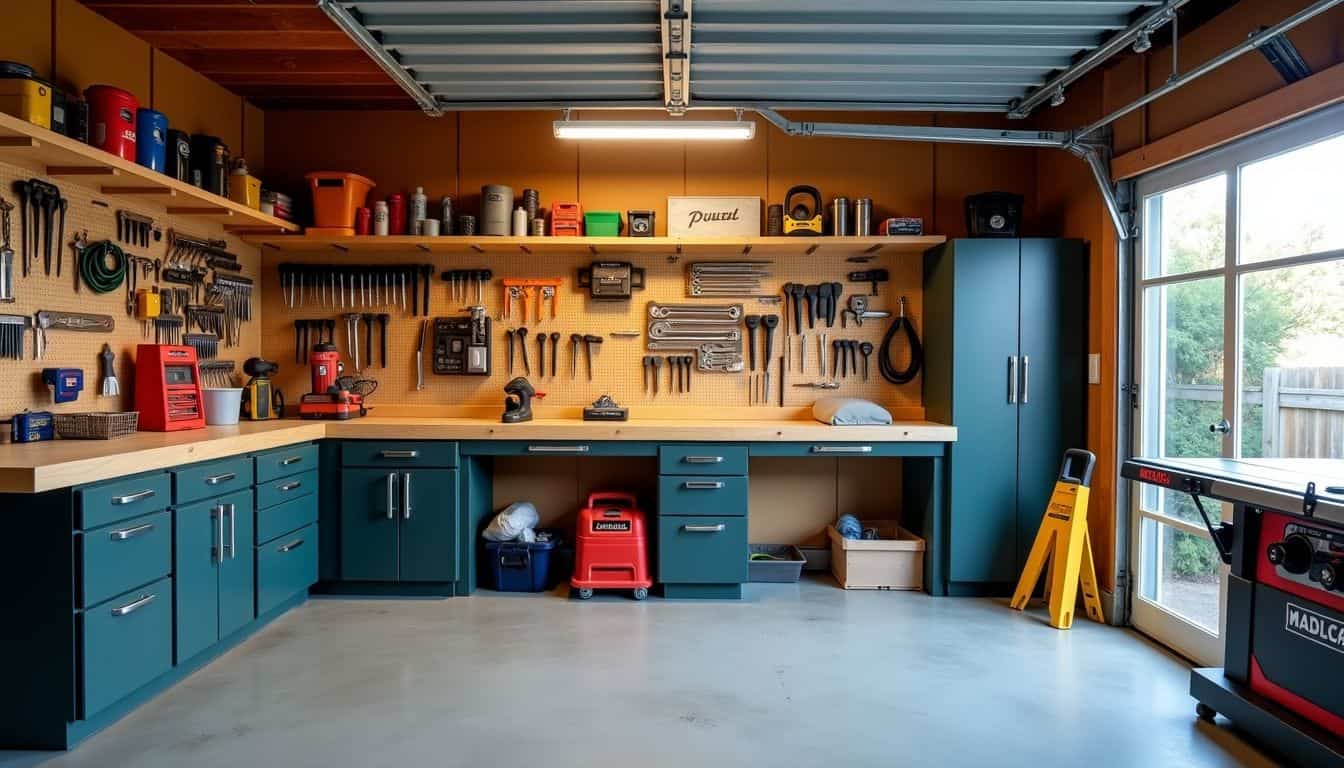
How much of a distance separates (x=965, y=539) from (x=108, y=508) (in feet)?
13.4

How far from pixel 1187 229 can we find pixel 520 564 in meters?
3.93

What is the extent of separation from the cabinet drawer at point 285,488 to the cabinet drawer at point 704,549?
6.46ft

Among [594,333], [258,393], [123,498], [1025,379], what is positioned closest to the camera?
[123,498]

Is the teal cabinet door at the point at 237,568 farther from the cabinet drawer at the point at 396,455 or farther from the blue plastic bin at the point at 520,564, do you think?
the blue plastic bin at the point at 520,564

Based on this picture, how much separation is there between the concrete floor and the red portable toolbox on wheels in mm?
154

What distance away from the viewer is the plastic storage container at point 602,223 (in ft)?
14.9

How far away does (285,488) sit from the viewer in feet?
12.4

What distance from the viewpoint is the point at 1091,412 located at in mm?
4137

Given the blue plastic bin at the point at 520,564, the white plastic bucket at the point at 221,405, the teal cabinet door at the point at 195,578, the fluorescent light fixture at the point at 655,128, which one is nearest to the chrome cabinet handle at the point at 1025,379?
the fluorescent light fixture at the point at 655,128

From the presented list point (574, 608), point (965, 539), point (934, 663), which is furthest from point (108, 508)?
point (965, 539)

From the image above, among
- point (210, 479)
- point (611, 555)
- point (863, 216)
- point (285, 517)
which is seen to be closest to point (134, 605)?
point (210, 479)

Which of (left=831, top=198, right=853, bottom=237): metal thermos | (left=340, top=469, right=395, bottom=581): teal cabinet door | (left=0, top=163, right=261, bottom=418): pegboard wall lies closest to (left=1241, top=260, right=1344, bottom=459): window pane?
(left=831, top=198, right=853, bottom=237): metal thermos

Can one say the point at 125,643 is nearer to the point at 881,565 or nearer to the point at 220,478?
the point at 220,478

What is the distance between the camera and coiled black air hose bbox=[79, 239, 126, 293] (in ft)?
11.1
